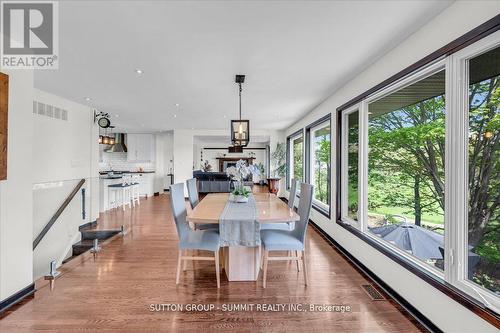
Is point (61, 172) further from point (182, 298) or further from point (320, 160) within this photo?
point (320, 160)

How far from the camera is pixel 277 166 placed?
881cm

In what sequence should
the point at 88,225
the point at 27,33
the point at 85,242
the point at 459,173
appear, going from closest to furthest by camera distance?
the point at 459,173, the point at 27,33, the point at 85,242, the point at 88,225

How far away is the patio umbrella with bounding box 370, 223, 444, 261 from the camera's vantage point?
2.09 metres

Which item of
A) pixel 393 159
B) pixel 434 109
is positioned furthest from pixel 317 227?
pixel 434 109

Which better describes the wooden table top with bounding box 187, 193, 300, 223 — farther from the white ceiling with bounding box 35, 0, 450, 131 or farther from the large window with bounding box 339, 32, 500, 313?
the white ceiling with bounding box 35, 0, 450, 131

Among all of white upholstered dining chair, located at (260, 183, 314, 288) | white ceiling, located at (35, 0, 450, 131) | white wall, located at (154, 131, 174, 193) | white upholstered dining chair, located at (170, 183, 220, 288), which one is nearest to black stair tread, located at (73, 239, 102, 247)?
white ceiling, located at (35, 0, 450, 131)

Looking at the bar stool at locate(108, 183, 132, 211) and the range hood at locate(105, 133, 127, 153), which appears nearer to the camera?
the bar stool at locate(108, 183, 132, 211)

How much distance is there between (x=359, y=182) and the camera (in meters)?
3.29

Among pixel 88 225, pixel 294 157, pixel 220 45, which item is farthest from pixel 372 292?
pixel 294 157

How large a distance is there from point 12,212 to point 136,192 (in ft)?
17.8

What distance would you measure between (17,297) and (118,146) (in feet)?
26.5

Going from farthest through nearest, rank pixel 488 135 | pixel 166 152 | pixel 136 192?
pixel 166 152, pixel 136 192, pixel 488 135

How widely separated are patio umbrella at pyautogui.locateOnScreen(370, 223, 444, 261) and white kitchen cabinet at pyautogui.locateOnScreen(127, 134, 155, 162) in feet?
28.9

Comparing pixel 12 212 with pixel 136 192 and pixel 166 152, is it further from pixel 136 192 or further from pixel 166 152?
pixel 166 152
